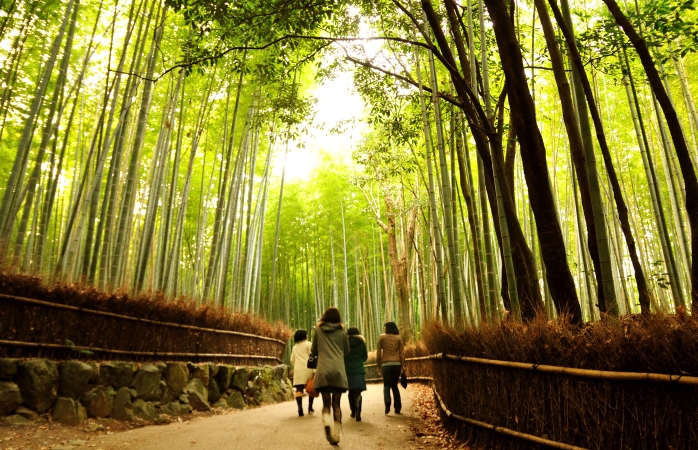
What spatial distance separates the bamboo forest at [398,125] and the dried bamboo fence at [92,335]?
42cm

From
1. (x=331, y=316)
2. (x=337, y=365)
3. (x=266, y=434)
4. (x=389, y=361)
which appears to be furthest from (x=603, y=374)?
(x=389, y=361)

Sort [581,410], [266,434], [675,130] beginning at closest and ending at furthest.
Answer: [581,410], [675,130], [266,434]

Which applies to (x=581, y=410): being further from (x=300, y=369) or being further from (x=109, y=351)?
(x=109, y=351)

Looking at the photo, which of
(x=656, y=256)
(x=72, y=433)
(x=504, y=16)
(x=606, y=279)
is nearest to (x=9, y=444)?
(x=72, y=433)

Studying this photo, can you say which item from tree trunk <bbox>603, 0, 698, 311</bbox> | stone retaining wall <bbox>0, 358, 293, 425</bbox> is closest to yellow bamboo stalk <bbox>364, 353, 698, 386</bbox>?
tree trunk <bbox>603, 0, 698, 311</bbox>

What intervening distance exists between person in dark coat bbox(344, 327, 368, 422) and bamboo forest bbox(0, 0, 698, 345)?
1.00m

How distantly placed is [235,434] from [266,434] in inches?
11.2

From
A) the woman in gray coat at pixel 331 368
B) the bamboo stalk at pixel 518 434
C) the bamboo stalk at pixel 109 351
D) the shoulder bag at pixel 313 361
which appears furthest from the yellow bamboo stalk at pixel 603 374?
the bamboo stalk at pixel 109 351

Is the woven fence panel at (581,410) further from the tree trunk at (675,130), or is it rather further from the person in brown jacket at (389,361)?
the person in brown jacket at (389,361)

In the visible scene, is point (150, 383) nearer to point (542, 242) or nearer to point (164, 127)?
point (164, 127)

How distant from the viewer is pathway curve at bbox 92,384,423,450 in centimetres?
364

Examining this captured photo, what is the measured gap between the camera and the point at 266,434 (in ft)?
13.3

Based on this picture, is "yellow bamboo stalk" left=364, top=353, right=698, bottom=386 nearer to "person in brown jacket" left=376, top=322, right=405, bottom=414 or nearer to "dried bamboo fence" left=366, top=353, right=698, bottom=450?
"dried bamboo fence" left=366, top=353, right=698, bottom=450

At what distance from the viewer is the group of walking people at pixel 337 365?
3496mm
